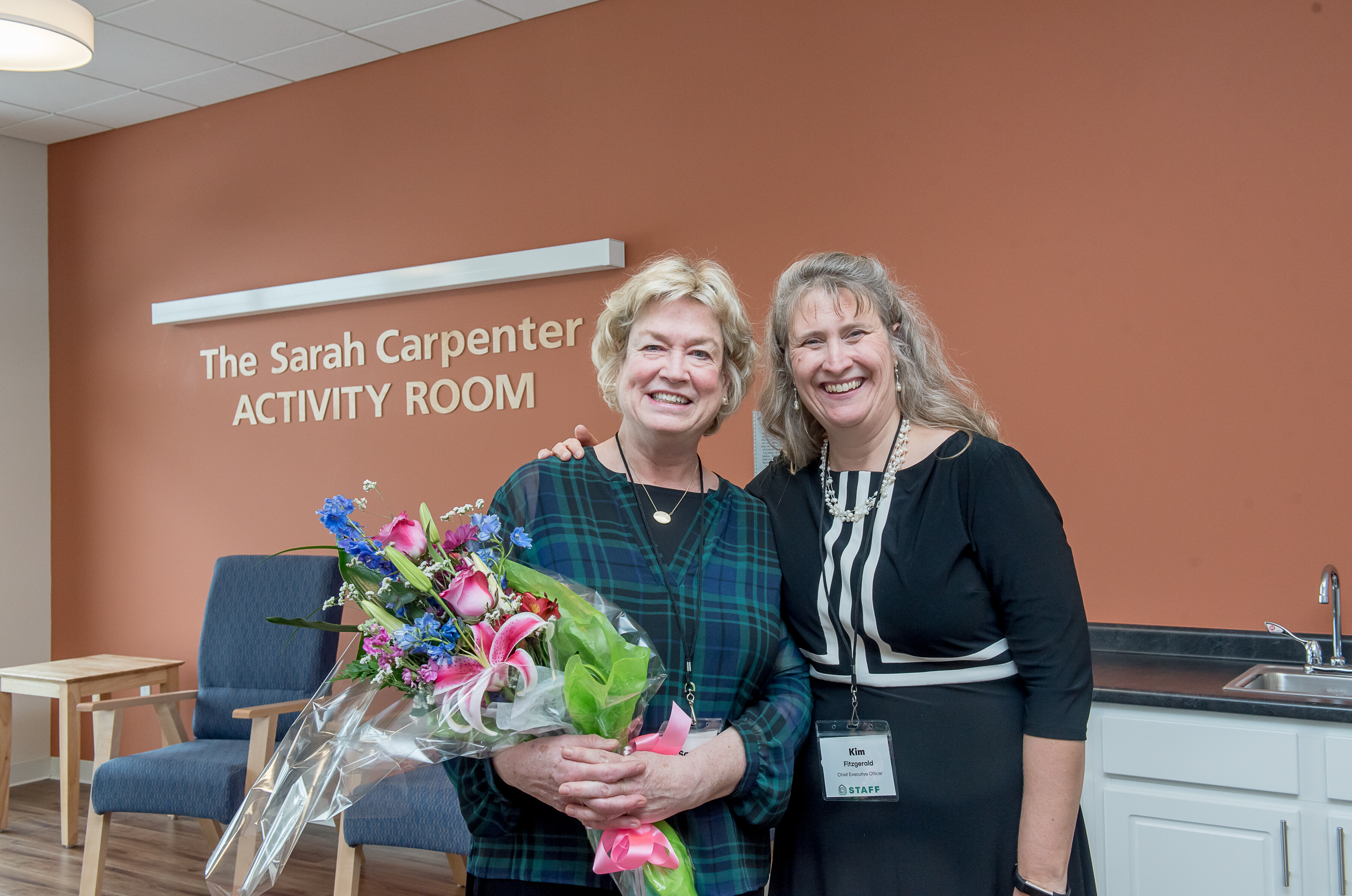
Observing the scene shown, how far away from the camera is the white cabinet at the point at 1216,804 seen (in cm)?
223

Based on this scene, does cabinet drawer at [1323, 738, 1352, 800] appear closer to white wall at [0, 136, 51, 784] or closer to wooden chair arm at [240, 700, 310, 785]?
wooden chair arm at [240, 700, 310, 785]

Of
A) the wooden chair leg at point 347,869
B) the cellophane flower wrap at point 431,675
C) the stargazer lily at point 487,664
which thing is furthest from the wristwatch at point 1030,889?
the wooden chair leg at point 347,869

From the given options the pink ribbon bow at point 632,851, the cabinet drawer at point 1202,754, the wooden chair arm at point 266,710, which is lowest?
the wooden chair arm at point 266,710

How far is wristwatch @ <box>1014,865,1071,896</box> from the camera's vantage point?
1512 mm

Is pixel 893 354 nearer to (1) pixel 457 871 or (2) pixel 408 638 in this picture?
(2) pixel 408 638

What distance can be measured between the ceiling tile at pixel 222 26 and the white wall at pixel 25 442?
1.84 metres

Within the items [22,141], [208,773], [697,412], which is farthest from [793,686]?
[22,141]

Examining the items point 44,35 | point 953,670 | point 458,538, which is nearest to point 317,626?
point 458,538

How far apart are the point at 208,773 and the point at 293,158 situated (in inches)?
109

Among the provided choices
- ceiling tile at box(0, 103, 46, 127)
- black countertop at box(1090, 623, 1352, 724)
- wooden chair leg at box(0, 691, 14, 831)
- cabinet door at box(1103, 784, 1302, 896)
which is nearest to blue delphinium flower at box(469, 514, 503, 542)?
black countertop at box(1090, 623, 1352, 724)

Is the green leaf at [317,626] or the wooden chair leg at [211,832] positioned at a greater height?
the green leaf at [317,626]

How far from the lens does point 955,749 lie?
157 cm

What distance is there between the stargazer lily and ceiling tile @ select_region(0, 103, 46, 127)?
16.7ft

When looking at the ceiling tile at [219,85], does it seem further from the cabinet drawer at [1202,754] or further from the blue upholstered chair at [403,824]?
the cabinet drawer at [1202,754]
